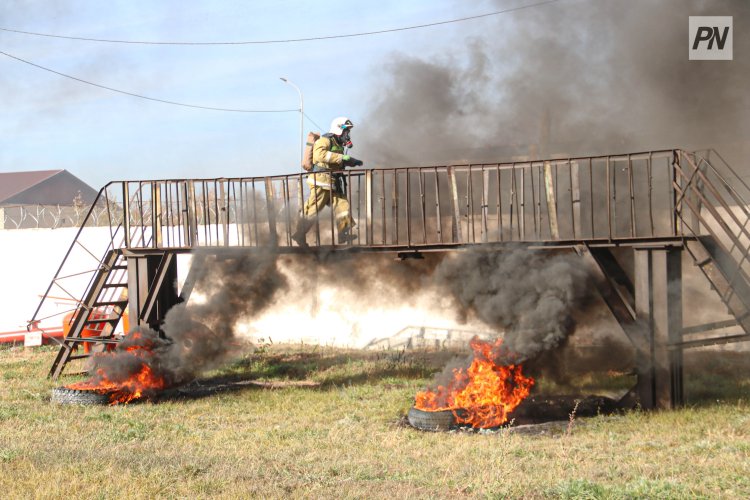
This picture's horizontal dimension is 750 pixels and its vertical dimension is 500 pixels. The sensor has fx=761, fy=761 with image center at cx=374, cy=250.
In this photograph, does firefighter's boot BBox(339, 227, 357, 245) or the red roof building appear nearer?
firefighter's boot BBox(339, 227, 357, 245)

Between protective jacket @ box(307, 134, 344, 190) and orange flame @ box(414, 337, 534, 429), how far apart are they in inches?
160

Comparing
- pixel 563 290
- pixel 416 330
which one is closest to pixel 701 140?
pixel 416 330

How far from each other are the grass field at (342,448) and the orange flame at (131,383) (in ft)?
1.64

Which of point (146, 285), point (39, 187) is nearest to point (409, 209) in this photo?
point (146, 285)

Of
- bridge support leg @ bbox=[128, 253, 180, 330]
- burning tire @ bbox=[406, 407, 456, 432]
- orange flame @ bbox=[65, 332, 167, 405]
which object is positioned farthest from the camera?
bridge support leg @ bbox=[128, 253, 180, 330]

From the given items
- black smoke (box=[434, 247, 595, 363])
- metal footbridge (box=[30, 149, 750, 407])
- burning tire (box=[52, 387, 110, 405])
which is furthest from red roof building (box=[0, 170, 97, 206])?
black smoke (box=[434, 247, 595, 363])

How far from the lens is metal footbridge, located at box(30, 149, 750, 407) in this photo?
36.7 ft

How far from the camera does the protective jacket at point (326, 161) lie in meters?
13.5

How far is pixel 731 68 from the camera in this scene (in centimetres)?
1955

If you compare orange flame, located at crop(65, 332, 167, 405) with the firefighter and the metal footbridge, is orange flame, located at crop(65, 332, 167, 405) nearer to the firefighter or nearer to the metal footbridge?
the metal footbridge

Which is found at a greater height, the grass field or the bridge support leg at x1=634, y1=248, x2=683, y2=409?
the bridge support leg at x1=634, y1=248, x2=683, y2=409

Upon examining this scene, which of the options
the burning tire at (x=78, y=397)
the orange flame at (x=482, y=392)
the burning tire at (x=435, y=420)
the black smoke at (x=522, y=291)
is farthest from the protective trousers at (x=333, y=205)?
the burning tire at (x=78, y=397)

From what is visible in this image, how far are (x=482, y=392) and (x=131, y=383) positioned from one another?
6451mm

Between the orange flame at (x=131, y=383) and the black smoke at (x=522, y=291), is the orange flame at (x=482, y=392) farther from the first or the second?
the orange flame at (x=131, y=383)
